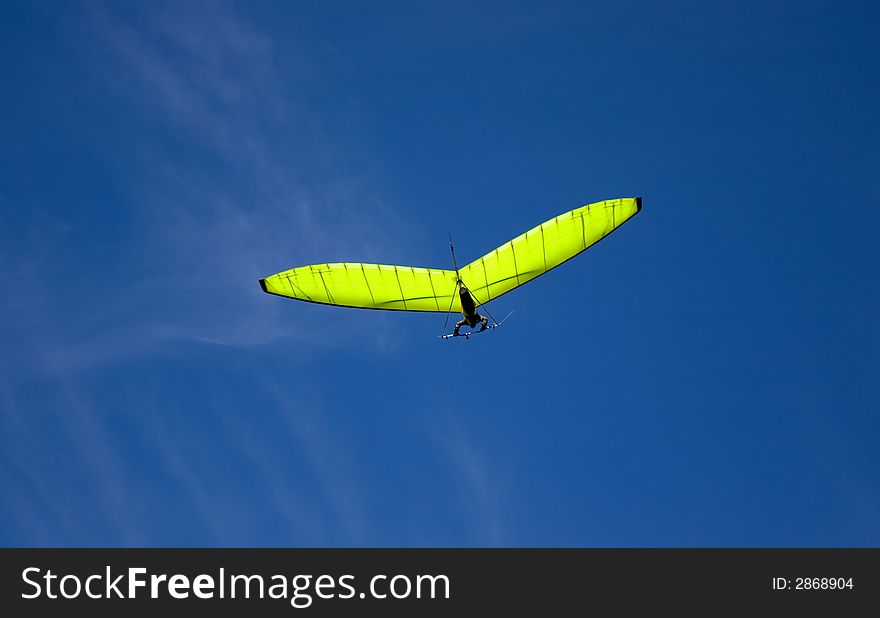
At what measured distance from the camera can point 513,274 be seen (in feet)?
240

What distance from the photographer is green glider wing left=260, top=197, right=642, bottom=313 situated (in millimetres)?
71750

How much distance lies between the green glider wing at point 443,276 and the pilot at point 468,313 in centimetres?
297

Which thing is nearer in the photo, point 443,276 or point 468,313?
point 468,313

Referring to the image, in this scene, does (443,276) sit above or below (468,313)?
above

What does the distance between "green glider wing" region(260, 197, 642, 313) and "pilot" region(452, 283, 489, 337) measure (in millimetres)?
2971

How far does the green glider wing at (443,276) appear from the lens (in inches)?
2825

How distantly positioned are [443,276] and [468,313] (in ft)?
16.6

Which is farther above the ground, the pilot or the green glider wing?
the green glider wing

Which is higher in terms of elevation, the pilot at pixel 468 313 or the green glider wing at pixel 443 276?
the green glider wing at pixel 443 276

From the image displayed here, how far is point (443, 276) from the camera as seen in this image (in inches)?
2911
